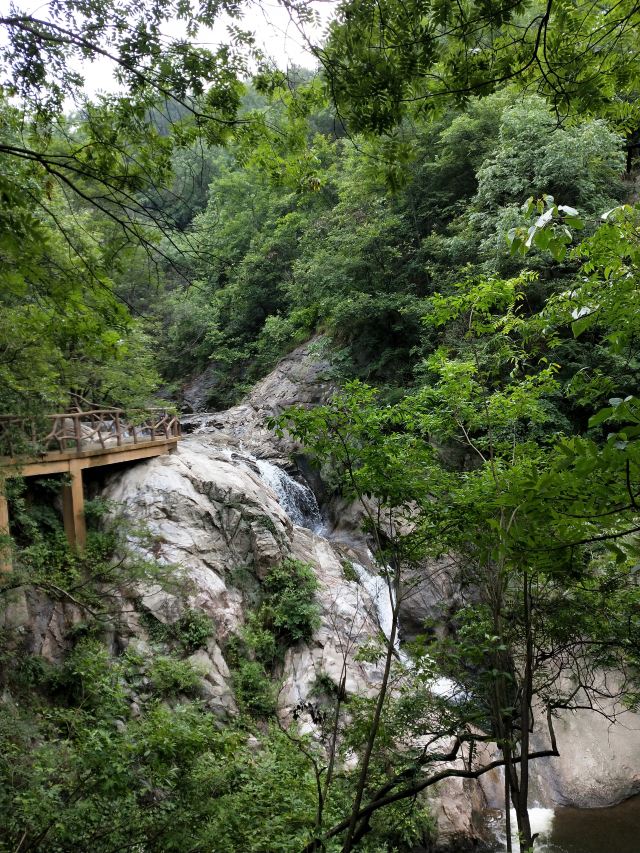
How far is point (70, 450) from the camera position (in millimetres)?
10250

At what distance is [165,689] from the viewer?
8.20 meters

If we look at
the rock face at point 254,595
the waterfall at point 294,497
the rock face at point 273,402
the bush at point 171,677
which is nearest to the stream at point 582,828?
the rock face at point 254,595

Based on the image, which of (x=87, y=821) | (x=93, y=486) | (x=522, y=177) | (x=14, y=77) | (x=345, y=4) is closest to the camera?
(x=345, y=4)

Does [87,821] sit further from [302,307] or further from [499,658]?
[302,307]

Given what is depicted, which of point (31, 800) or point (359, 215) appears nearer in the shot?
point (31, 800)

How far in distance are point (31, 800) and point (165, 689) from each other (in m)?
4.15

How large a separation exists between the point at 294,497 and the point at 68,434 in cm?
612

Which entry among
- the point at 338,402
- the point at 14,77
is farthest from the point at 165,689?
the point at 14,77

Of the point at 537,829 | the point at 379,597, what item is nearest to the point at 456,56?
the point at 537,829

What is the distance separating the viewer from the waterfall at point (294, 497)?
14383mm

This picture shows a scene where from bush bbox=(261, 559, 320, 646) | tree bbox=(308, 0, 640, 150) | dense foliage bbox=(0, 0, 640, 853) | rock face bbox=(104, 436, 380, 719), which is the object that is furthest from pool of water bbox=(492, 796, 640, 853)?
tree bbox=(308, 0, 640, 150)

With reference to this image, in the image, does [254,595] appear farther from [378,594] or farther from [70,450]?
[70,450]

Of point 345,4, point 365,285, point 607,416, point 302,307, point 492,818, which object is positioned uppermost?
point 302,307

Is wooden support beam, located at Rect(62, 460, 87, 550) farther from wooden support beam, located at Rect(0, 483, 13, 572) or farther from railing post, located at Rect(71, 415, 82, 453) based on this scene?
wooden support beam, located at Rect(0, 483, 13, 572)
